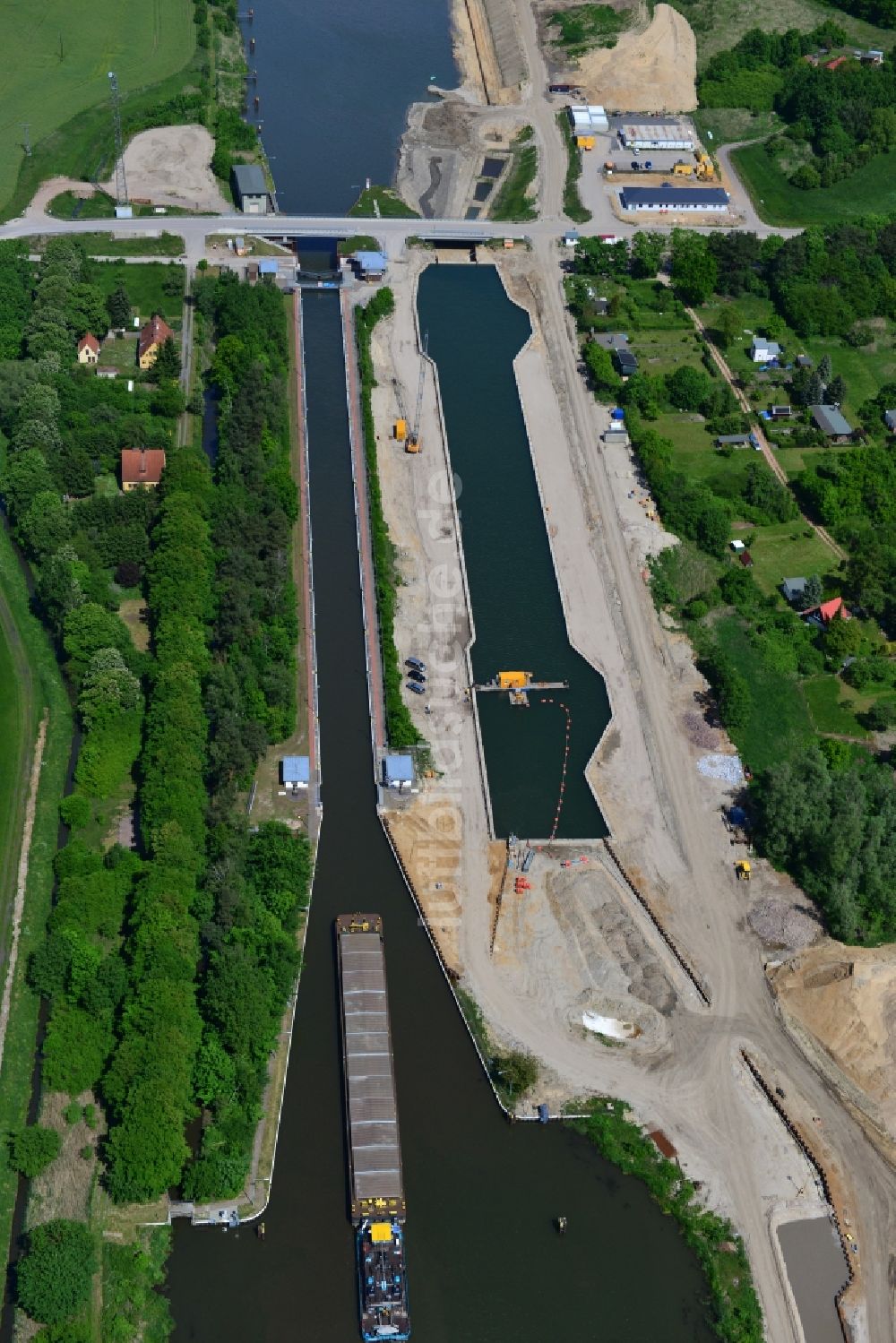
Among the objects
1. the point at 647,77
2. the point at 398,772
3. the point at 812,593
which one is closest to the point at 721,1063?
the point at 398,772

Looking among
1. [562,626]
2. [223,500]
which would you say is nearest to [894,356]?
[562,626]

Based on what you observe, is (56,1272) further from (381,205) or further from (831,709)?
(381,205)

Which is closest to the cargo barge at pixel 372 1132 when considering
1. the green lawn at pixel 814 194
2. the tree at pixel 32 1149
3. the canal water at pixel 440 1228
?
the canal water at pixel 440 1228

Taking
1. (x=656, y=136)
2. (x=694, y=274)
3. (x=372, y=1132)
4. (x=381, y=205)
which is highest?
(x=656, y=136)

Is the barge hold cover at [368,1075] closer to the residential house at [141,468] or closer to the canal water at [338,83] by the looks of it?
the residential house at [141,468]

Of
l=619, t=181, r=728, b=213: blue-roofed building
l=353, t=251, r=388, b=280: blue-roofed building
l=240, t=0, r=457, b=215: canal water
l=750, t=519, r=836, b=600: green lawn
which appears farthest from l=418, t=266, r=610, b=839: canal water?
l=240, t=0, r=457, b=215: canal water
